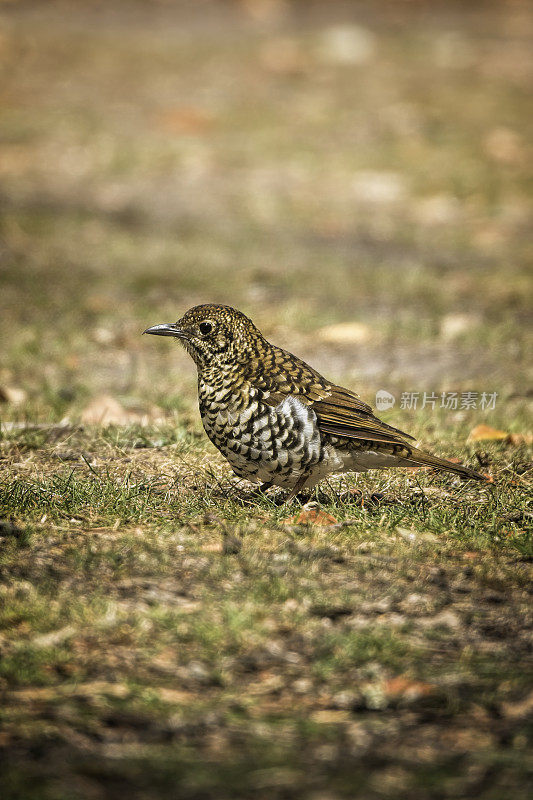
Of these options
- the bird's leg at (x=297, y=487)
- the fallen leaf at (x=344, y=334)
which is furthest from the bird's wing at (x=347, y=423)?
the fallen leaf at (x=344, y=334)

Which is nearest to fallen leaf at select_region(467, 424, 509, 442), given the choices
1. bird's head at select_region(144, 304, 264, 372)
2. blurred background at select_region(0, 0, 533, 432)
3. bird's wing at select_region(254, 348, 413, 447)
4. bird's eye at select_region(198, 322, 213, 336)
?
blurred background at select_region(0, 0, 533, 432)

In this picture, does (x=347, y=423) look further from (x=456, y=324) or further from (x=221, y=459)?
(x=456, y=324)

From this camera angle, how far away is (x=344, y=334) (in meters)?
8.54

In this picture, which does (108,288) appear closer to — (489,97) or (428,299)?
(428,299)

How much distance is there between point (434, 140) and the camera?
13883mm

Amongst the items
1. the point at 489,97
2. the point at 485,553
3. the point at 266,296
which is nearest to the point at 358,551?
the point at 485,553

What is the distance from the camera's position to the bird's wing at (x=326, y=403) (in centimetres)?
476

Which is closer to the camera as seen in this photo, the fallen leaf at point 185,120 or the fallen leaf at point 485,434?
the fallen leaf at point 485,434

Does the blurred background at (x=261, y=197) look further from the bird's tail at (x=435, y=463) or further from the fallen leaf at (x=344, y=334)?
the bird's tail at (x=435, y=463)

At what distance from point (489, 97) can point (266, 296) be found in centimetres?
823

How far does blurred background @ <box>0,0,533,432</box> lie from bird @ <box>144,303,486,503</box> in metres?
1.78

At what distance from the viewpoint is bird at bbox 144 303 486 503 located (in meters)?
4.60

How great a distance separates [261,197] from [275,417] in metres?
8.09

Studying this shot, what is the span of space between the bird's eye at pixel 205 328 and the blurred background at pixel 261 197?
169cm
